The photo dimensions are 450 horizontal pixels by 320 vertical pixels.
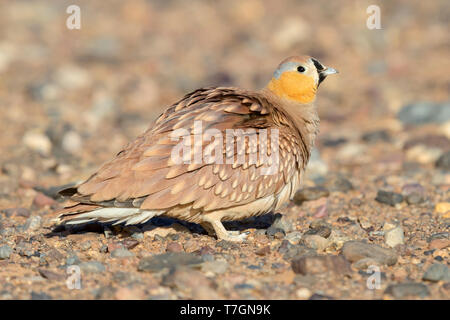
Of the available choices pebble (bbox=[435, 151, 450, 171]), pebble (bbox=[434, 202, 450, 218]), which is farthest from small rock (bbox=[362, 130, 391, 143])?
pebble (bbox=[434, 202, 450, 218])

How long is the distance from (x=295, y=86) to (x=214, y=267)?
2.28 m

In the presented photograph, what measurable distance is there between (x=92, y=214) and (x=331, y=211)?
2.76 m

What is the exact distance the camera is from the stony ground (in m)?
5.29

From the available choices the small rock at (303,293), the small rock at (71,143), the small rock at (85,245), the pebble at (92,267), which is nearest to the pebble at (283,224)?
the small rock at (303,293)

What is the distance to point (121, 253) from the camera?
570 cm

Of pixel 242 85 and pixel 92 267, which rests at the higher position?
pixel 242 85

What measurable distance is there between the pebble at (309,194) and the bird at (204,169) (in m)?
1.12

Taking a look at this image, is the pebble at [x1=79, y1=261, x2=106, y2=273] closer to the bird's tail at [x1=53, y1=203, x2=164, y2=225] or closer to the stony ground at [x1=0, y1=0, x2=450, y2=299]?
the stony ground at [x1=0, y1=0, x2=450, y2=299]

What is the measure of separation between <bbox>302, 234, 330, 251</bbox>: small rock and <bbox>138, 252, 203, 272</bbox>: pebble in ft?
3.51

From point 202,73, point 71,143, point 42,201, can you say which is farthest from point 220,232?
point 202,73

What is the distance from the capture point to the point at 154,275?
5.27 m

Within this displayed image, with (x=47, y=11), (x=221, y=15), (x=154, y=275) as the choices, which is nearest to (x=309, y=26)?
(x=221, y=15)

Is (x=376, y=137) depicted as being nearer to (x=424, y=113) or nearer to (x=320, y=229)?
(x=424, y=113)
